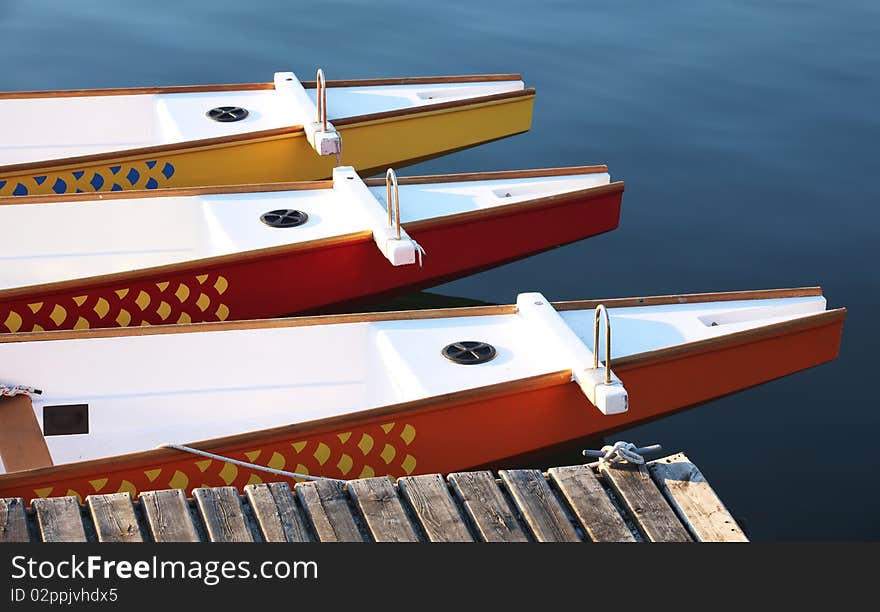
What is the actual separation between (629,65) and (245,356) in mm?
5582

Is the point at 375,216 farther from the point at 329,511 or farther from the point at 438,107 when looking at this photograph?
the point at 329,511

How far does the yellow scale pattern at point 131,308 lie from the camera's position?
21.1 feet

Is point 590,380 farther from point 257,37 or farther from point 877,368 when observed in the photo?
point 257,37

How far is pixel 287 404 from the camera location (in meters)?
6.29

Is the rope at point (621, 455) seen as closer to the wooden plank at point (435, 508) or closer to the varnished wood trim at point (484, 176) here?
the wooden plank at point (435, 508)

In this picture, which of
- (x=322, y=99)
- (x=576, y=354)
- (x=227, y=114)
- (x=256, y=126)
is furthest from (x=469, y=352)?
(x=227, y=114)

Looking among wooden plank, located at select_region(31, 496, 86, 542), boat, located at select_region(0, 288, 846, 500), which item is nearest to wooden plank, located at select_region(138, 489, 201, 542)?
wooden plank, located at select_region(31, 496, 86, 542)

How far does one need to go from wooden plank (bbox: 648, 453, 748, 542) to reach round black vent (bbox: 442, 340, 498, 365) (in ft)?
5.29

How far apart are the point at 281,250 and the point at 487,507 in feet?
9.11

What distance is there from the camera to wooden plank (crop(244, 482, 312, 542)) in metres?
4.16

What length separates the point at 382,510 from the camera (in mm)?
4285

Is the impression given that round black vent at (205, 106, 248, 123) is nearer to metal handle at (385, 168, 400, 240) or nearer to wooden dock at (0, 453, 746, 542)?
metal handle at (385, 168, 400, 240)

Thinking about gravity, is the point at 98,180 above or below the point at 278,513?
below

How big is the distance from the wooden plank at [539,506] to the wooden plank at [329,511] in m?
0.51
